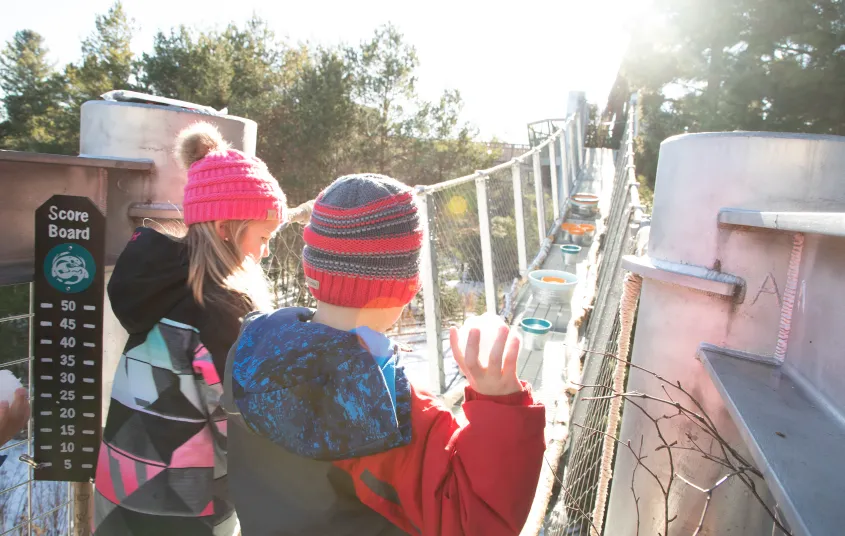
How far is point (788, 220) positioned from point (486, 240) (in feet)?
10.7

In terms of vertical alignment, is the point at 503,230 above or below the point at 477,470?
above

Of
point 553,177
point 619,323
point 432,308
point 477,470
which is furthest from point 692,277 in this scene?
point 553,177

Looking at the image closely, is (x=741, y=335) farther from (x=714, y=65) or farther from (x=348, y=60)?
(x=348, y=60)

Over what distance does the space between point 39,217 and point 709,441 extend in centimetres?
197

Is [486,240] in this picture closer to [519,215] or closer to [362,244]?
[519,215]

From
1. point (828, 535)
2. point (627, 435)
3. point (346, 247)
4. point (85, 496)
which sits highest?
point (346, 247)

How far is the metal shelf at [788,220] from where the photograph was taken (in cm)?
65

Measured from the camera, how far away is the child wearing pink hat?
1.45 metres

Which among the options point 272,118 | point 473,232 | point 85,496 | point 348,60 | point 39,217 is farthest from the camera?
point 348,60

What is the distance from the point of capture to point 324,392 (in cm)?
99

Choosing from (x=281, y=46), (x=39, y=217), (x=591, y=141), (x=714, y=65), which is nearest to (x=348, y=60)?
(x=281, y=46)

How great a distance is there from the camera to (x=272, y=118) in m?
20.0

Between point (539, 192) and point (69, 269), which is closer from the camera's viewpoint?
point (69, 269)

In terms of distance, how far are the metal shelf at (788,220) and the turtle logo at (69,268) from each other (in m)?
1.90
